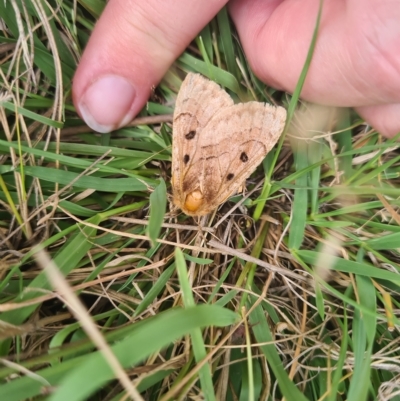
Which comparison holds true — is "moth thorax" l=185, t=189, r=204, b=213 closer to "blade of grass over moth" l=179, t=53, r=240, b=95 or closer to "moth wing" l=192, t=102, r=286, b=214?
"moth wing" l=192, t=102, r=286, b=214

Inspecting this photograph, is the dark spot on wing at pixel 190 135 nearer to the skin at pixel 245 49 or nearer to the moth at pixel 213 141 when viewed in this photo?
the moth at pixel 213 141

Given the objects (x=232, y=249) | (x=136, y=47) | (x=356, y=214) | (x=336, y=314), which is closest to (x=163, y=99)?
(x=136, y=47)

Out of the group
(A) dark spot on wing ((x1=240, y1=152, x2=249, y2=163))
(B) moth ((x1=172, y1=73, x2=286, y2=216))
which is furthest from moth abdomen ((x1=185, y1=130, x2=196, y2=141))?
(A) dark spot on wing ((x1=240, y1=152, x2=249, y2=163))

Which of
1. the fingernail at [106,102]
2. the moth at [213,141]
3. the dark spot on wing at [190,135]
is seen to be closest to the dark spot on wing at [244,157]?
the moth at [213,141]

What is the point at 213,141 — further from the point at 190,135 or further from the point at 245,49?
the point at 245,49

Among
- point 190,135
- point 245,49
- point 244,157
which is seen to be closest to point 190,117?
point 190,135

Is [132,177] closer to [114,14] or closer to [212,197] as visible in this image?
[212,197]
